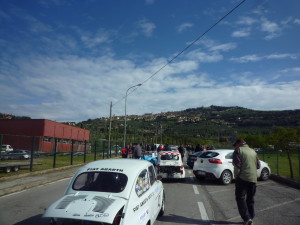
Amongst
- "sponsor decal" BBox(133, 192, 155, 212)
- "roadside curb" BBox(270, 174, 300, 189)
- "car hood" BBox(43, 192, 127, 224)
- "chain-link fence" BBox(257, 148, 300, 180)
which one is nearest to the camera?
"car hood" BBox(43, 192, 127, 224)

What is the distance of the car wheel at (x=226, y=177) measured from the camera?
11.8 m

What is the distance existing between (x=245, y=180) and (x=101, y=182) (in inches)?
124

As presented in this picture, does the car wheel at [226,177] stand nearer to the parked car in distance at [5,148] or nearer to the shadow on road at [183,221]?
the shadow on road at [183,221]

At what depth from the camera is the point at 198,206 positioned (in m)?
7.65

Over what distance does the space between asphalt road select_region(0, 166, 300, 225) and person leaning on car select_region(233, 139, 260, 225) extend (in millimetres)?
501

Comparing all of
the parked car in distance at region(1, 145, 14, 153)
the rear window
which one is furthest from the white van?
the rear window

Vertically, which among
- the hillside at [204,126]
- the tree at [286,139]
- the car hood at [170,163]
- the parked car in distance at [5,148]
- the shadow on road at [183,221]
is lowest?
the shadow on road at [183,221]

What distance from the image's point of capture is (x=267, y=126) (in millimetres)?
94750

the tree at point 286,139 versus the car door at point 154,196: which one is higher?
the tree at point 286,139

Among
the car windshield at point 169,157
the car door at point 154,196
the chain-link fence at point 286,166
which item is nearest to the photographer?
the car door at point 154,196

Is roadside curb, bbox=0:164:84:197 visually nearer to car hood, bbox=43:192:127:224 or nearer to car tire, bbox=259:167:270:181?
car hood, bbox=43:192:127:224

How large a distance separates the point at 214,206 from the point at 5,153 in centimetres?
1023

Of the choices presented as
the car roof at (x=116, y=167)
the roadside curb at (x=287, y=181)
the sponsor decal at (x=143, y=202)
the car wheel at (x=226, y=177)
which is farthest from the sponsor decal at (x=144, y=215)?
the roadside curb at (x=287, y=181)

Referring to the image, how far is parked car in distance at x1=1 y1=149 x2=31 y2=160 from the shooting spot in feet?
42.8
